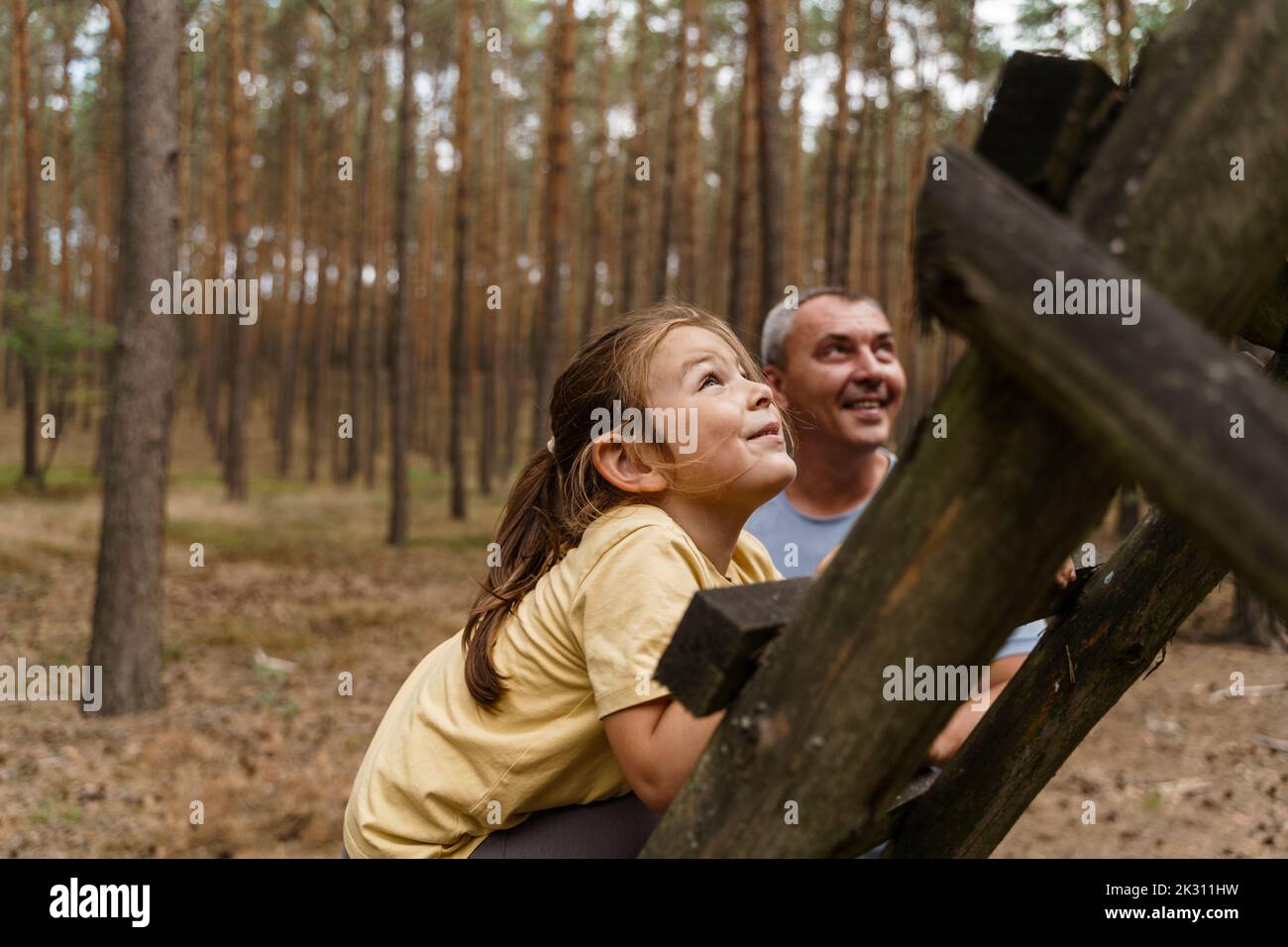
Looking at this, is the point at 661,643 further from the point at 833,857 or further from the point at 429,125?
the point at 429,125

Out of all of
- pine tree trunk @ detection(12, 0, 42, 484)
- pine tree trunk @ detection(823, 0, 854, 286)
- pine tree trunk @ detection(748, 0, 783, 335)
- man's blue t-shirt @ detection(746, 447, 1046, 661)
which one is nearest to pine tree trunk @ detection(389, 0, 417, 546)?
pine tree trunk @ detection(823, 0, 854, 286)

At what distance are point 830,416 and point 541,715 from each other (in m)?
1.91

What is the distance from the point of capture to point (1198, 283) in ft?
3.17

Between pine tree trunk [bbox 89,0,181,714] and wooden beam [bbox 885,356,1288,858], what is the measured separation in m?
6.88

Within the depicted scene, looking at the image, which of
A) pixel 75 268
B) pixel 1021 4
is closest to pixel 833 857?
pixel 1021 4

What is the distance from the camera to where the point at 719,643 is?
120 centimetres

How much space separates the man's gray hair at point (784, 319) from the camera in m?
3.40

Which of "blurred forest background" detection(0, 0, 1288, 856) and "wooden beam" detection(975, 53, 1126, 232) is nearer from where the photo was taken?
"wooden beam" detection(975, 53, 1126, 232)

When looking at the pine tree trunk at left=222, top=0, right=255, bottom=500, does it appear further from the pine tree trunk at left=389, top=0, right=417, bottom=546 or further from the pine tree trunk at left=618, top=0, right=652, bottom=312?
the pine tree trunk at left=618, top=0, right=652, bottom=312

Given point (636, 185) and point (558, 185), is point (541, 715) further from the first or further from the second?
point (636, 185)

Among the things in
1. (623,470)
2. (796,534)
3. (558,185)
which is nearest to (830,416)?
(796,534)

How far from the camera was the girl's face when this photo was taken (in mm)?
1704

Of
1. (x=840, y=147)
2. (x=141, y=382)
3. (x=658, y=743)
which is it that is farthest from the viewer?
(x=840, y=147)
